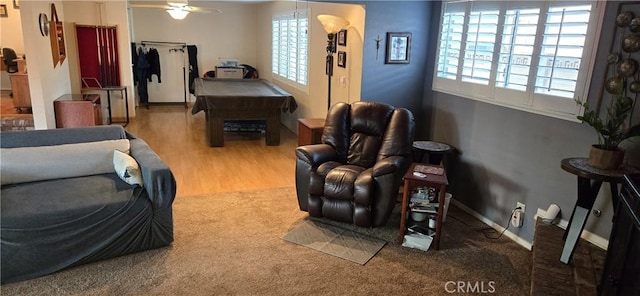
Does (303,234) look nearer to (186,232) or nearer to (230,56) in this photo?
(186,232)

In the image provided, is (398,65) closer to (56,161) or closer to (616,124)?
(616,124)

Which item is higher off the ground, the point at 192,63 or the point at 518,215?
the point at 192,63

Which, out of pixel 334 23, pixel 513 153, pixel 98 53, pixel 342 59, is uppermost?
pixel 334 23

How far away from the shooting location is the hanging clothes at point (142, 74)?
28.9ft

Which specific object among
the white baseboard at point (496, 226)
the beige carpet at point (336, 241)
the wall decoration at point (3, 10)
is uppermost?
the wall decoration at point (3, 10)

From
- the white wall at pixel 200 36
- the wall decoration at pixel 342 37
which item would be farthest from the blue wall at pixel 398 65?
the white wall at pixel 200 36

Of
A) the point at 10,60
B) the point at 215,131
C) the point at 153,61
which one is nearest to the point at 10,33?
the point at 10,60

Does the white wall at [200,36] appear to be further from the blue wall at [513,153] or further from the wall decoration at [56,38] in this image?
the blue wall at [513,153]

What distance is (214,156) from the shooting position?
5.45 metres

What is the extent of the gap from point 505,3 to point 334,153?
1.86 meters

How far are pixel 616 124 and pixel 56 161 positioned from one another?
372 cm

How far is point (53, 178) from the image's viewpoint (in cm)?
299

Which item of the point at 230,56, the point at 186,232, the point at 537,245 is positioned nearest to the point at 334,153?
the point at 186,232

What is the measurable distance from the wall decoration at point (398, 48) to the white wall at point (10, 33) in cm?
759
